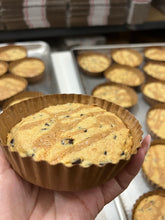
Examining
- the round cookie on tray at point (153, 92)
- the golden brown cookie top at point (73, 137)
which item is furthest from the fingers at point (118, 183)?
the round cookie on tray at point (153, 92)

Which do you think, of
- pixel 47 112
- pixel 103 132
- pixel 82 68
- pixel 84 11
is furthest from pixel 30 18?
pixel 103 132

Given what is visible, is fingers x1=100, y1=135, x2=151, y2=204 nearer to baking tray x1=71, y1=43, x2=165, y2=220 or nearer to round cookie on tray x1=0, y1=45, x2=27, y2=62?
baking tray x1=71, y1=43, x2=165, y2=220

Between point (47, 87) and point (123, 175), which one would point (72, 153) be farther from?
point (47, 87)

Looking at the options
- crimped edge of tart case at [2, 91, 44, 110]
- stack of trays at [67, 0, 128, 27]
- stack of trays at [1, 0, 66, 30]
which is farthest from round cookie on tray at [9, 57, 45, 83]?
stack of trays at [67, 0, 128, 27]

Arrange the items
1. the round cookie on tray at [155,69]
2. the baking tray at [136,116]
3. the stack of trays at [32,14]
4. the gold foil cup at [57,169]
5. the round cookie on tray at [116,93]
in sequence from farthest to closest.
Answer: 1. the stack of trays at [32,14]
2. the round cookie on tray at [155,69]
3. the round cookie on tray at [116,93]
4. the baking tray at [136,116]
5. the gold foil cup at [57,169]

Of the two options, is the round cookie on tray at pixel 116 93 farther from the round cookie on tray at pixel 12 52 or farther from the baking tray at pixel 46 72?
the round cookie on tray at pixel 12 52

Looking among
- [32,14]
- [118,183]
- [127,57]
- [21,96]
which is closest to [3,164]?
[118,183]
